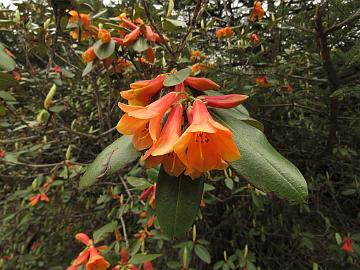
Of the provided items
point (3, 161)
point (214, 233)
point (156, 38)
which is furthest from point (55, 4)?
point (214, 233)

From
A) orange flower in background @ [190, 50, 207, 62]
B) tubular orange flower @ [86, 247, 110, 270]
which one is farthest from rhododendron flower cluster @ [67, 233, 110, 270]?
orange flower in background @ [190, 50, 207, 62]

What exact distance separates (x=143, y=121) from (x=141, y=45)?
68 cm

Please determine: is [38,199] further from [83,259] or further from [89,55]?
[89,55]

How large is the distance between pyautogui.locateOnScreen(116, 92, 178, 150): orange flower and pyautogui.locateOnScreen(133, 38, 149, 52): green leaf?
2.01 ft

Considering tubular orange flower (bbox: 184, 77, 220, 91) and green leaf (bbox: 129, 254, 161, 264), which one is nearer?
tubular orange flower (bbox: 184, 77, 220, 91)

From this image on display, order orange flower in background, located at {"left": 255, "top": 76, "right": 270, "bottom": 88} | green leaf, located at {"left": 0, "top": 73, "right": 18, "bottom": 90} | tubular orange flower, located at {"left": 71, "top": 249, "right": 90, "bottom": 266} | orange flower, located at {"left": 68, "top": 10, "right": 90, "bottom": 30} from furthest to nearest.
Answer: orange flower in background, located at {"left": 255, "top": 76, "right": 270, "bottom": 88} → orange flower, located at {"left": 68, "top": 10, "right": 90, "bottom": 30} → tubular orange flower, located at {"left": 71, "top": 249, "right": 90, "bottom": 266} → green leaf, located at {"left": 0, "top": 73, "right": 18, "bottom": 90}

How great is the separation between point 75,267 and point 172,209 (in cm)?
94

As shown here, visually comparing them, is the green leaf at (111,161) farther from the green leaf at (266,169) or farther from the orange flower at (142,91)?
the green leaf at (266,169)

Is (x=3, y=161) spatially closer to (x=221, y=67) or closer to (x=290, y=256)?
(x=221, y=67)

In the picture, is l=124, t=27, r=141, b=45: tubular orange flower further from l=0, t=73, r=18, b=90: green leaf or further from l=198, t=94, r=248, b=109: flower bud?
l=198, t=94, r=248, b=109: flower bud

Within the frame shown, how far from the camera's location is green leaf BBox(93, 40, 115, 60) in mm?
1285

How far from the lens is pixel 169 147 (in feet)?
1.87

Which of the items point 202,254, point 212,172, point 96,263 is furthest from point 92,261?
point 212,172

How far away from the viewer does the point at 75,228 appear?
2.76 meters
